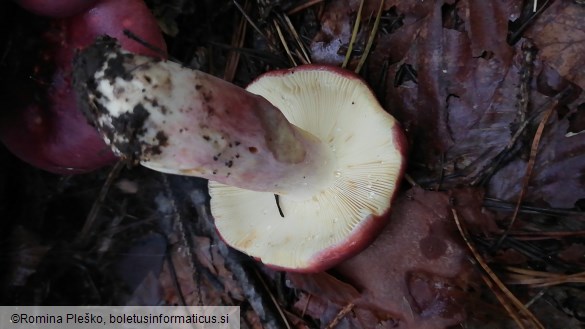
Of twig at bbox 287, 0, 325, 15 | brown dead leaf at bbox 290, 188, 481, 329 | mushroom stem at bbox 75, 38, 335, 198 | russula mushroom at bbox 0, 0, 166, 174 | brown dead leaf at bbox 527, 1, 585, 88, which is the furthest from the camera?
twig at bbox 287, 0, 325, 15

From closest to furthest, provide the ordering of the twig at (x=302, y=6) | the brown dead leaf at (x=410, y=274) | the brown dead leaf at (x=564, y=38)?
the brown dead leaf at (x=564, y=38)
the brown dead leaf at (x=410, y=274)
the twig at (x=302, y=6)

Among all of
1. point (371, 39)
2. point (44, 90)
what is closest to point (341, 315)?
point (371, 39)

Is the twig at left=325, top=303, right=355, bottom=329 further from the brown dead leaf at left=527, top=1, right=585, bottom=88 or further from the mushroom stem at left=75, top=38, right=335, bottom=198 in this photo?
the brown dead leaf at left=527, top=1, right=585, bottom=88

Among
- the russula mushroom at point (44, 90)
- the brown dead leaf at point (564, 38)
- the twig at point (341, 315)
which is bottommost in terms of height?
the twig at point (341, 315)

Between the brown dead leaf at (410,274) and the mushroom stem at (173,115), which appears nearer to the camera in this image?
the mushroom stem at (173,115)

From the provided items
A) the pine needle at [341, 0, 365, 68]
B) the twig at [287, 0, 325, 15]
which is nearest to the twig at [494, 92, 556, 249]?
the pine needle at [341, 0, 365, 68]

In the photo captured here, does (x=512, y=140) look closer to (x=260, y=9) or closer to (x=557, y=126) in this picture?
(x=557, y=126)

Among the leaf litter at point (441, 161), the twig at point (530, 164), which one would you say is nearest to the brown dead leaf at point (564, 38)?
the leaf litter at point (441, 161)

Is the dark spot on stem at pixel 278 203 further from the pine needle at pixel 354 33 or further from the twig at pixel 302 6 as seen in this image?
the twig at pixel 302 6
